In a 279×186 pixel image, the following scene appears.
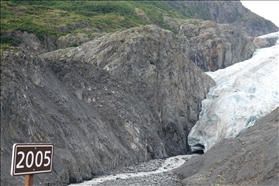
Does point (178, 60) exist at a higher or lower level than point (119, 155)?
higher

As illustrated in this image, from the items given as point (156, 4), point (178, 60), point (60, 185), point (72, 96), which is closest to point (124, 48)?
point (178, 60)

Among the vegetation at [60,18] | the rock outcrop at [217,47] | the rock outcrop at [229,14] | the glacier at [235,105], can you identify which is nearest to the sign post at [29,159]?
the glacier at [235,105]

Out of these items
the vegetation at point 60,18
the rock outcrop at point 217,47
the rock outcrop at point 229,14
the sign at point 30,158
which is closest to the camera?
the sign at point 30,158

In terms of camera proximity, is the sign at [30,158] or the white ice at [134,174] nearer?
the sign at [30,158]

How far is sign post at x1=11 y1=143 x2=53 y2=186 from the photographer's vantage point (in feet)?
16.0

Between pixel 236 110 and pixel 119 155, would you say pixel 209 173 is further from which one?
pixel 236 110

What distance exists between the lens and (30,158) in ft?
16.5

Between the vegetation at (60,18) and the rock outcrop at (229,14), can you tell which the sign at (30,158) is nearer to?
the vegetation at (60,18)

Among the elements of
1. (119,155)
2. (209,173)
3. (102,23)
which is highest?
(102,23)

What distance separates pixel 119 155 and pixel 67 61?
374 inches

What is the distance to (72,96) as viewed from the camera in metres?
28.2

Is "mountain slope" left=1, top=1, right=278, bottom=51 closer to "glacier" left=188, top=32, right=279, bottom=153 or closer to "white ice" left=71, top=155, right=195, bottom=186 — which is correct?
"white ice" left=71, top=155, right=195, bottom=186

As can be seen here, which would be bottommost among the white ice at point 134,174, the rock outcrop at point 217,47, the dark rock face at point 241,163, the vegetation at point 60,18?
the white ice at point 134,174

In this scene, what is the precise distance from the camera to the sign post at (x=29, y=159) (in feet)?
16.0
